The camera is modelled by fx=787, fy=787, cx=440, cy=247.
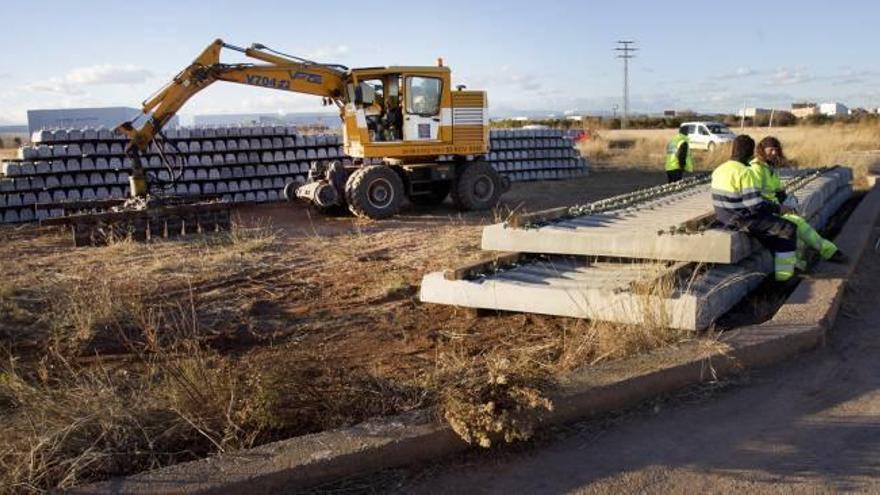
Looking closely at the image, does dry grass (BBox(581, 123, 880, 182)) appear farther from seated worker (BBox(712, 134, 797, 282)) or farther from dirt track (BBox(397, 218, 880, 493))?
dirt track (BBox(397, 218, 880, 493))

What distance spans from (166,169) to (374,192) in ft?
19.1

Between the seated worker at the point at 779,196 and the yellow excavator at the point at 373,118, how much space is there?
26.3 feet

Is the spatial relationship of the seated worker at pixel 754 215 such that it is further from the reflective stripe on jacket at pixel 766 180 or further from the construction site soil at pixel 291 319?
the construction site soil at pixel 291 319

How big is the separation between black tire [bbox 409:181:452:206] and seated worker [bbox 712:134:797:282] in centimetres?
941

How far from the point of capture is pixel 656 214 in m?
9.00

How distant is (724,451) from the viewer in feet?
13.3

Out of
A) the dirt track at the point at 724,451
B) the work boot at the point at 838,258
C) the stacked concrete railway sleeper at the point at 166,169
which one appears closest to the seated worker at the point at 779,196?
the work boot at the point at 838,258

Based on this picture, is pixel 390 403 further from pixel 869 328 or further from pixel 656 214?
pixel 656 214

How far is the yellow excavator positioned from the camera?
1415 cm

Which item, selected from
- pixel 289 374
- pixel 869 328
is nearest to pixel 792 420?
pixel 869 328

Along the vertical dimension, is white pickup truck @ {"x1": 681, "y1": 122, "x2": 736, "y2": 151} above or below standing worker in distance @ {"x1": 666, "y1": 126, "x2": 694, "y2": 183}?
above

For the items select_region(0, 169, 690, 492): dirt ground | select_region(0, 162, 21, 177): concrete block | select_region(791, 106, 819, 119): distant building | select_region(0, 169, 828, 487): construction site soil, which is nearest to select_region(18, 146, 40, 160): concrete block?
select_region(0, 162, 21, 177): concrete block

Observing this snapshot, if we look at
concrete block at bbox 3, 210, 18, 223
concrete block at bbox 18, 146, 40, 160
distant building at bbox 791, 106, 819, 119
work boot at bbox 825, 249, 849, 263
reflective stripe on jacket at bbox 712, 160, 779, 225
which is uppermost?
distant building at bbox 791, 106, 819, 119

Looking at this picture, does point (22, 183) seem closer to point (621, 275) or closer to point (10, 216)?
point (10, 216)
